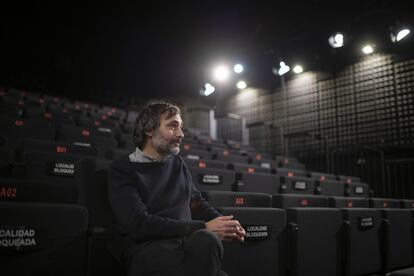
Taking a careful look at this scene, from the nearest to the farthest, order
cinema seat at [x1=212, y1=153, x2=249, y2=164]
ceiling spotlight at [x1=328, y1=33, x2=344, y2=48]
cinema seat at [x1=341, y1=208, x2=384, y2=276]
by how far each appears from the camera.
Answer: cinema seat at [x1=341, y1=208, x2=384, y2=276] < cinema seat at [x1=212, y1=153, x2=249, y2=164] < ceiling spotlight at [x1=328, y1=33, x2=344, y2=48]

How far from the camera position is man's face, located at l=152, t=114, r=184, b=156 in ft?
4.66

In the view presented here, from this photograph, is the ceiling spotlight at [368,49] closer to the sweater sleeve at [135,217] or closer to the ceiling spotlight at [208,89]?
the ceiling spotlight at [208,89]

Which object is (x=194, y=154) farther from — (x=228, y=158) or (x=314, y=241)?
(x=314, y=241)

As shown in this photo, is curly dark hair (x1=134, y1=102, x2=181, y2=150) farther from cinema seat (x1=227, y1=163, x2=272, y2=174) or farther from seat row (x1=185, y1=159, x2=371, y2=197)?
cinema seat (x1=227, y1=163, x2=272, y2=174)

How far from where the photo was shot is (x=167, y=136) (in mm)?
1426

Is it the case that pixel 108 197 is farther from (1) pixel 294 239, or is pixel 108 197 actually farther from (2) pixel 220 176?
(2) pixel 220 176

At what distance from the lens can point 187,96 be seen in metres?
8.66

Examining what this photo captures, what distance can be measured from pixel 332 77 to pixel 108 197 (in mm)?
6390

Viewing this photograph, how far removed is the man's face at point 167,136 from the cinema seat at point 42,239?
389 millimetres

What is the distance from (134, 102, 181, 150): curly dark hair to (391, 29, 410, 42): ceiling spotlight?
5.20m

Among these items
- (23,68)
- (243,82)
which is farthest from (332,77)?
(23,68)

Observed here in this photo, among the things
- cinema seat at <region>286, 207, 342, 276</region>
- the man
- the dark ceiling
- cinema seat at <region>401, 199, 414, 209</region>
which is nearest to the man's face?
the man

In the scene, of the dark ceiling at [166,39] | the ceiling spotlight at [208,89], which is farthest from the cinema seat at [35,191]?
the ceiling spotlight at [208,89]

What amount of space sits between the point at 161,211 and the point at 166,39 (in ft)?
20.5
